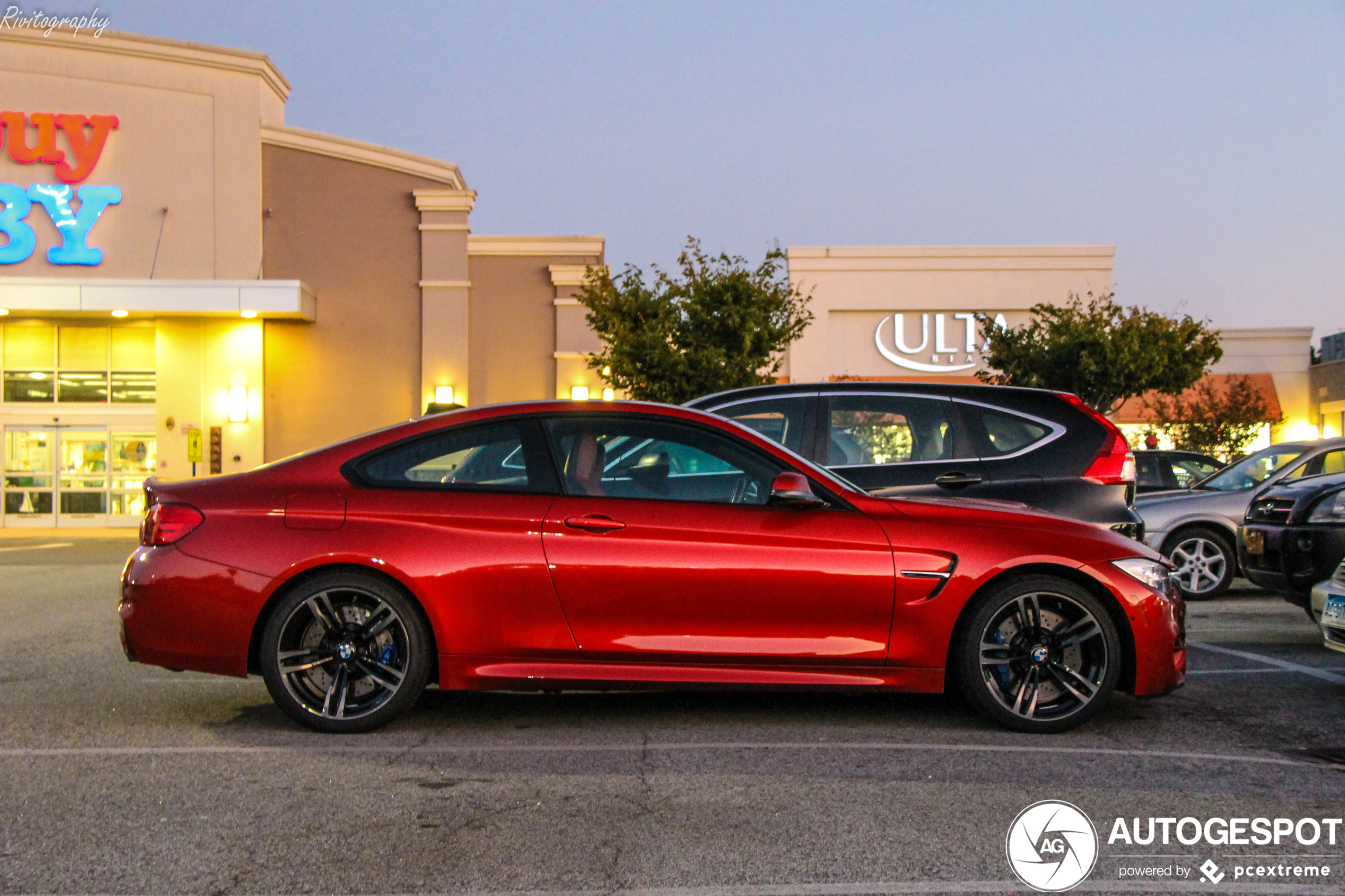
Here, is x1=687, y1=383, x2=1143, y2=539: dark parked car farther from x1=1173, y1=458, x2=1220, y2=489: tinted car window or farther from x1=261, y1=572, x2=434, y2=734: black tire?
x1=1173, y1=458, x2=1220, y2=489: tinted car window

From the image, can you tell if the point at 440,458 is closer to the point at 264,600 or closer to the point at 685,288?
the point at 264,600

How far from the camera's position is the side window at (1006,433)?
757 cm

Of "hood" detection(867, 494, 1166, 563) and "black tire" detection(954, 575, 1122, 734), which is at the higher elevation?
"hood" detection(867, 494, 1166, 563)

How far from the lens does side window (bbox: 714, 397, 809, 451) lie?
310 inches

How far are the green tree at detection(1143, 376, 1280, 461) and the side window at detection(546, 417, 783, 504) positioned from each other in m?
34.8

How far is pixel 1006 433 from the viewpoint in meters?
7.64

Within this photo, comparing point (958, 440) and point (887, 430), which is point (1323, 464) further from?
point (887, 430)

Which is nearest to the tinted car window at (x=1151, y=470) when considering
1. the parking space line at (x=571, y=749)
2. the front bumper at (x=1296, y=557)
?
the front bumper at (x=1296, y=557)

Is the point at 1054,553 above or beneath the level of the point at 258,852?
above

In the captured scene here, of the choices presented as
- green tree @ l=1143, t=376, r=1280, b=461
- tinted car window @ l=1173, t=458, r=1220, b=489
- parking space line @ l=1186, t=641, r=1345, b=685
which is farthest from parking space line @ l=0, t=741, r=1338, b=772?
green tree @ l=1143, t=376, r=1280, b=461

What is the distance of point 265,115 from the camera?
29.6 m

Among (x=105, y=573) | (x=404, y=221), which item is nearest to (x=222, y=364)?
(x=404, y=221)

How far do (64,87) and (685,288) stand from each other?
15413 millimetres

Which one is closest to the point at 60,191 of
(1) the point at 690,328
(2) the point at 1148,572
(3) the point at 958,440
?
(1) the point at 690,328
